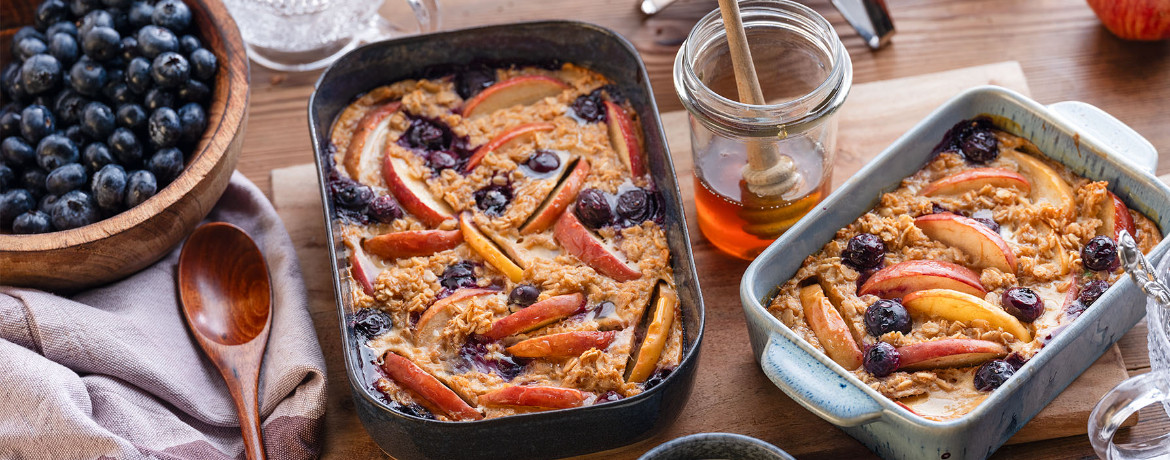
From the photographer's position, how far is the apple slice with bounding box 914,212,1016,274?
6.79 feet

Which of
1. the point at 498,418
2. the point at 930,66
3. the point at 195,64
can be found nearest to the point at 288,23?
the point at 195,64

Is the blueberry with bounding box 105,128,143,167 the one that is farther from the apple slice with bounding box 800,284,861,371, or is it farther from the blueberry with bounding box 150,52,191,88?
the apple slice with bounding box 800,284,861,371

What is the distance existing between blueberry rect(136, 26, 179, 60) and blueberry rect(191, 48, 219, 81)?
49 millimetres

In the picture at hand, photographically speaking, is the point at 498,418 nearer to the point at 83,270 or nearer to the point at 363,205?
the point at 363,205

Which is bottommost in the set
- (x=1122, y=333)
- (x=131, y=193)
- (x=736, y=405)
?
(x=736, y=405)

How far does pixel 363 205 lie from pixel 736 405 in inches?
33.4

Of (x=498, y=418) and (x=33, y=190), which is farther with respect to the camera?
(x=33, y=190)

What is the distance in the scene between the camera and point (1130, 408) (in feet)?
5.99

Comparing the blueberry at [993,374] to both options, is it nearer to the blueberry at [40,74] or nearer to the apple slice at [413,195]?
the apple slice at [413,195]

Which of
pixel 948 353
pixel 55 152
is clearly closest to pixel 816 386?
pixel 948 353

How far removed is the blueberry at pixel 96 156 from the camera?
7.56 feet

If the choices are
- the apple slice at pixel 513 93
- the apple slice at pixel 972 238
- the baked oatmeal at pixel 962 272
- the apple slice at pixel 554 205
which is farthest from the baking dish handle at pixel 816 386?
the apple slice at pixel 513 93

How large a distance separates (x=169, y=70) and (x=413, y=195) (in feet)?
1.87

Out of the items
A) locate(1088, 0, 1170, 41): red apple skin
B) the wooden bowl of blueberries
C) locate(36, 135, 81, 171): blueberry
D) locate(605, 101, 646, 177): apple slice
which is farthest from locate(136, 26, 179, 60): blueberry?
locate(1088, 0, 1170, 41): red apple skin
